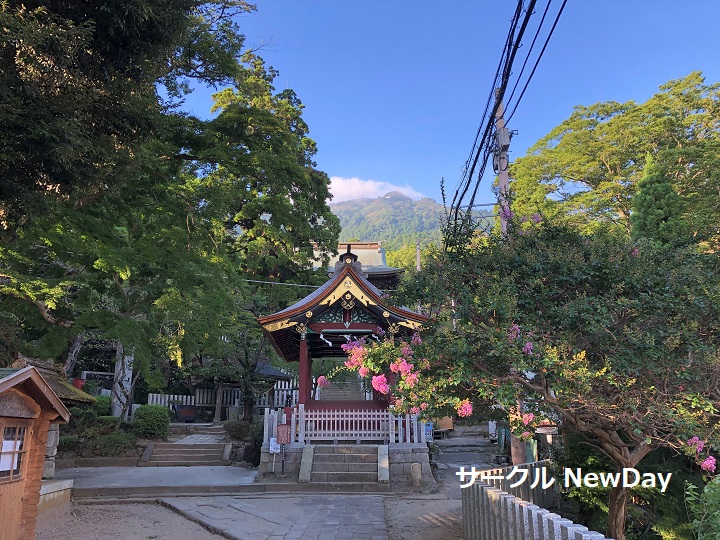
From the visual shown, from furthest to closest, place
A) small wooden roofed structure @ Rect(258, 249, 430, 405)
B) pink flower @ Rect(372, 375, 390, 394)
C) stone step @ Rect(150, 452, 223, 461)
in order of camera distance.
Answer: stone step @ Rect(150, 452, 223, 461) < small wooden roofed structure @ Rect(258, 249, 430, 405) < pink flower @ Rect(372, 375, 390, 394)

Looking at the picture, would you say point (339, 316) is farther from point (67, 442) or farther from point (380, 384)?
point (67, 442)

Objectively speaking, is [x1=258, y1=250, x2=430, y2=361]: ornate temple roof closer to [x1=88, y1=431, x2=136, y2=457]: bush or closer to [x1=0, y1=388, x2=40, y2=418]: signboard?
[x1=0, y1=388, x2=40, y2=418]: signboard

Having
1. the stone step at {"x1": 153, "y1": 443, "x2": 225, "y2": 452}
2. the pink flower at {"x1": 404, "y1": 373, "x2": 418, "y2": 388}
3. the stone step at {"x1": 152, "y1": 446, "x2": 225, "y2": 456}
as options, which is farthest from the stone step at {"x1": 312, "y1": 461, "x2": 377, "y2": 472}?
the pink flower at {"x1": 404, "y1": 373, "x2": 418, "y2": 388}

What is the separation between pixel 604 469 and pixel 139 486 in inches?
397

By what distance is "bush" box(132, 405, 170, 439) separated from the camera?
56.8 feet

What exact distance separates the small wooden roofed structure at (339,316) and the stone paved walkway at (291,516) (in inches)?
130

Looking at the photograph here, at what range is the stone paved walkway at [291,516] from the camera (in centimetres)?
756

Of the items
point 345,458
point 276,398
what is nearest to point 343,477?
point 345,458

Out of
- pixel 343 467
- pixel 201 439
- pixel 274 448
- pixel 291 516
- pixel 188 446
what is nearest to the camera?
pixel 291 516

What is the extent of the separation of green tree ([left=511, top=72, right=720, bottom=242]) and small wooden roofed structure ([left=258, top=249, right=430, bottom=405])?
31.8 ft

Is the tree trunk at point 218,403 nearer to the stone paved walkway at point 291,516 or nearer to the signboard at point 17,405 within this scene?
the stone paved walkway at point 291,516

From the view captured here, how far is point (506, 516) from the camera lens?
15.3 feet

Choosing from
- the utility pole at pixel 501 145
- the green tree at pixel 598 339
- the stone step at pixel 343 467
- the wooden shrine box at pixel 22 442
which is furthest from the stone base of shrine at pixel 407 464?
the wooden shrine box at pixel 22 442

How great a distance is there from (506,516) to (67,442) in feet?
50.8
